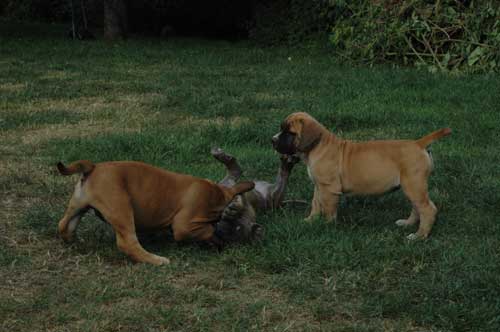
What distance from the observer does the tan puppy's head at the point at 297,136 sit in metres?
5.59

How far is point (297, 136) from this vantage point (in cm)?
559

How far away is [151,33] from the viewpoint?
23.2m

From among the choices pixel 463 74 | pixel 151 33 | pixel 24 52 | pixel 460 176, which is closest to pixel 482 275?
pixel 460 176

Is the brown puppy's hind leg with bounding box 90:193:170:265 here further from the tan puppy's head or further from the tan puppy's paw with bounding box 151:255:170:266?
the tan puppy's head

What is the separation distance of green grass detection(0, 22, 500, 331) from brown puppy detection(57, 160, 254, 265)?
16 cm

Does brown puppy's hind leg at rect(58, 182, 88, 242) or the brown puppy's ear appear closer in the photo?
brown puppy's hind leg at rect(58, 182, 88, 242)

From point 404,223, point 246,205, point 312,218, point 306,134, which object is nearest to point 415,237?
point 404,223

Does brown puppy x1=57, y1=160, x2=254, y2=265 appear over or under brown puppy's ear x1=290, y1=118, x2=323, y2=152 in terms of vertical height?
under

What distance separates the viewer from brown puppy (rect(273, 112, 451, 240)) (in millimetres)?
5406

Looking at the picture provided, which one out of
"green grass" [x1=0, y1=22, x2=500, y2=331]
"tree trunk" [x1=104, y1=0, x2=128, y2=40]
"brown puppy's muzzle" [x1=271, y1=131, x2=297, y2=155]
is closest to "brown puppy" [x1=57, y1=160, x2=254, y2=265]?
"green grass" [x1=0, y1=22, x2=500, y2=331]

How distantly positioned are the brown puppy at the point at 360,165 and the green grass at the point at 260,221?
0.19 metres

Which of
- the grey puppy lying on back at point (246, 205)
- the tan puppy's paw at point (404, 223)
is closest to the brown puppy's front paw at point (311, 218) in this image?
the grey puppy lying on back at point (246, 205)

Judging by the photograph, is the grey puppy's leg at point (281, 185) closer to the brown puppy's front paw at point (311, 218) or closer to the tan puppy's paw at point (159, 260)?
the brown puppy's front paw at point (311, 218)

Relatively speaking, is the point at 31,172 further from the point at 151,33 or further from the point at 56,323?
the point at 151,33
